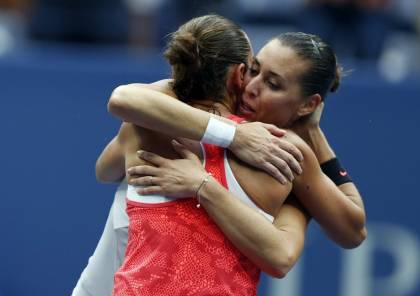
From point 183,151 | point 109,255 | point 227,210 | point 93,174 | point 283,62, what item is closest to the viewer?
point 227,210

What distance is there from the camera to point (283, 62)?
309cm

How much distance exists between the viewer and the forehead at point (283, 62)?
10.1 ft

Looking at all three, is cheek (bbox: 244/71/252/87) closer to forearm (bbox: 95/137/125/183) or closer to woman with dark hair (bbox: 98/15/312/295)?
woman with dark hair (bbox: 98/15/312/295)

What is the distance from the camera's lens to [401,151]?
233 inches

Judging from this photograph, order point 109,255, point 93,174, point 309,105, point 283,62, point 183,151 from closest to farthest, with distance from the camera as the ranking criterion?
point 183,151
point 283,62
point 309,105
point 109,255
point 93,174

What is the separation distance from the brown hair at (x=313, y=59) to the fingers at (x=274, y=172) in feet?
1.07

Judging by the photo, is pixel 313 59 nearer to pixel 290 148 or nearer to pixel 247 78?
pixel 247 78

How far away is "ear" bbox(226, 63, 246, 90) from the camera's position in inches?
120

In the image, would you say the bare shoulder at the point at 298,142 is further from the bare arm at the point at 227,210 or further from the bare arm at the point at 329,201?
the bare arm at the point at 227,210

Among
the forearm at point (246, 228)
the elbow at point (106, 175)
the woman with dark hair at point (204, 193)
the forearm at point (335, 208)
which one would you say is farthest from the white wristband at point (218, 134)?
the elbow at point (106, 175)

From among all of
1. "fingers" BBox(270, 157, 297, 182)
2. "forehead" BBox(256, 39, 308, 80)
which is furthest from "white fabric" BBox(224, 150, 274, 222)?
"forehead" BBox(256, 39, 308, 80)

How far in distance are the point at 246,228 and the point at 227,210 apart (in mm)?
77

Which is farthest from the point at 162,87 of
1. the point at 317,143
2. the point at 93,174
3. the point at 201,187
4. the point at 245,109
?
the point at 93,174

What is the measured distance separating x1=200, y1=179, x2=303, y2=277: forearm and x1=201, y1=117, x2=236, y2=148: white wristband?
11cm
